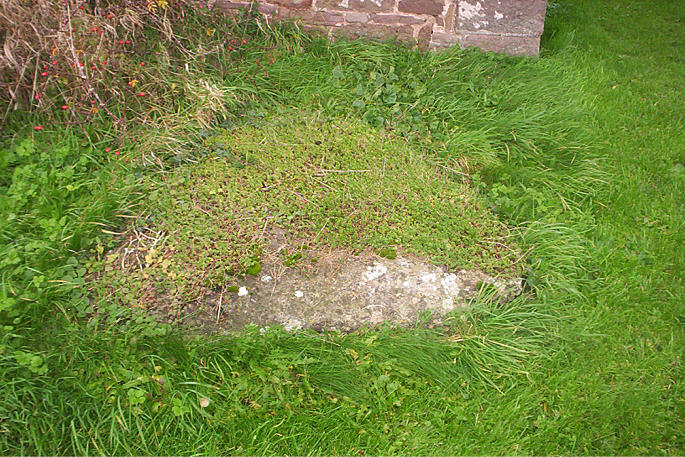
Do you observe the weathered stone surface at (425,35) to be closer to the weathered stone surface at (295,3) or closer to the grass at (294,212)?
the weathered stone surface at (295,3)

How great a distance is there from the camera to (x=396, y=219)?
3.26m

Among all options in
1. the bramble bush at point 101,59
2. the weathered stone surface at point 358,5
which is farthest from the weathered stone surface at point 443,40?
the bramble bush at point 101,59

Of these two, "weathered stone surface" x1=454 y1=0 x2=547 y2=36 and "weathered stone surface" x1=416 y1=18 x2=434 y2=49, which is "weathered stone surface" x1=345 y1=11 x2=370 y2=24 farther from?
"weathered stone surface" x1=454 y1=0 x2=547 y2=36

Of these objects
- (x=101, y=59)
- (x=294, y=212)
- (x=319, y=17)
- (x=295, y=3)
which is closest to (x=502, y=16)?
(x=319, y=17)

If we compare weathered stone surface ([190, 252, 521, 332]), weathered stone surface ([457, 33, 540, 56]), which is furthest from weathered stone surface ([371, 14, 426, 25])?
weathered stone surface ([190, 252, 521, 332])

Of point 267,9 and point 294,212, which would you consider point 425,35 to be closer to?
point 267,9

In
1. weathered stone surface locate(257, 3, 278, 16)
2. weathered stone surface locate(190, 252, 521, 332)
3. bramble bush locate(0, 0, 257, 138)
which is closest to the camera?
weathered stone surface locate(190, 252, 521, 332)

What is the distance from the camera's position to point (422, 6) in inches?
191

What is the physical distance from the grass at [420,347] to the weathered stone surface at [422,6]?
1386 mm

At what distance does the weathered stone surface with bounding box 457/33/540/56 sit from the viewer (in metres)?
4.92

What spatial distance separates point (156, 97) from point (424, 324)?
105 inches


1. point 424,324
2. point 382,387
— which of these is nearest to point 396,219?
point 424,324

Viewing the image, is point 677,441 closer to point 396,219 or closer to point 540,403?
point 540,403

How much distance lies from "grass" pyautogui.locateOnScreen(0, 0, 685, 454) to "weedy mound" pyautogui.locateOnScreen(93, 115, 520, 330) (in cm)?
18
